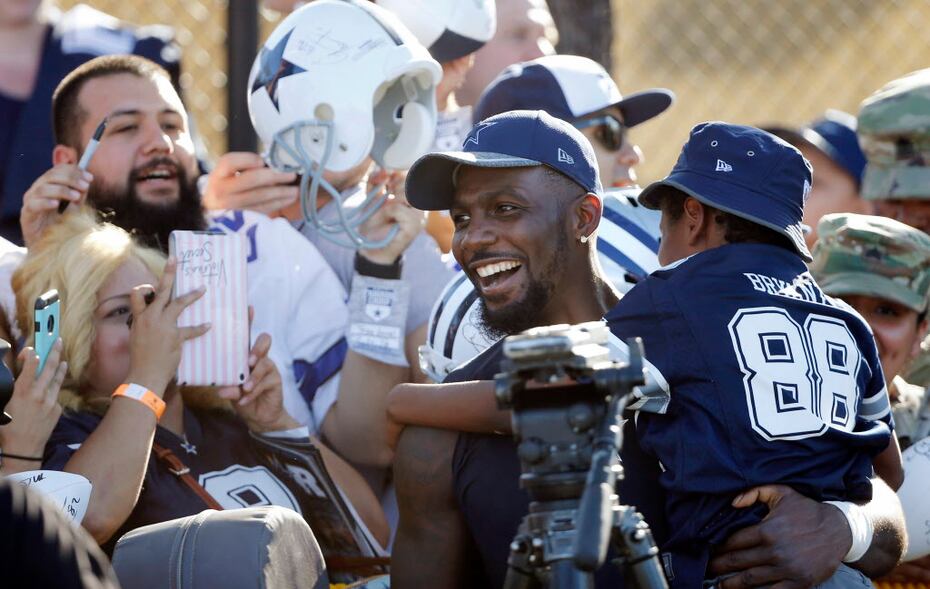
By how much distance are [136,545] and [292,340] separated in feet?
4.93

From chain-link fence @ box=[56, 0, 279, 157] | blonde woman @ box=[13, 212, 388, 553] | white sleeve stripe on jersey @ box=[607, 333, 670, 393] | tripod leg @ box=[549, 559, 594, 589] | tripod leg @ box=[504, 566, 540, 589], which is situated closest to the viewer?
tripod leg @ box=[549, 559, 594, 589]

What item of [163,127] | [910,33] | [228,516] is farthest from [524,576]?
[910,33]

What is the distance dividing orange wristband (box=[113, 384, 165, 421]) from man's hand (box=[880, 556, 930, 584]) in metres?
2.12

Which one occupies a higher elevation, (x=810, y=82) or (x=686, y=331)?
(x=810, y=82)

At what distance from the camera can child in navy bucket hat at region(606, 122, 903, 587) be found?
132 inches

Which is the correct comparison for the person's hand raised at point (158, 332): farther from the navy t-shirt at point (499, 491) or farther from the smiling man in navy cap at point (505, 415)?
the navy t-shirt at point (499, 491)

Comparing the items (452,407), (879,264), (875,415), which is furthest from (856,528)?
(879,264)

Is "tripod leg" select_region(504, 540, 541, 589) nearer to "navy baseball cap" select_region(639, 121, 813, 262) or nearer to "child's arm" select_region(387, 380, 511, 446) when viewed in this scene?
"child's arm" select_region(387, 380, 511, 446)

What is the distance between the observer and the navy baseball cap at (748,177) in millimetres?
3637

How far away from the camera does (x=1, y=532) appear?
6.77 ft

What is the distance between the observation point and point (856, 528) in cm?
342

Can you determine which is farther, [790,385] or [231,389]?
[231,389]

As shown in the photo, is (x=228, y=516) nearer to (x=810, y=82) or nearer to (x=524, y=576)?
(x=524, y=576)

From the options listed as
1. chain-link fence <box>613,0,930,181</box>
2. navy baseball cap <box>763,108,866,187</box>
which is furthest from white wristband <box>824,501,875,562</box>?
chain-link fence <box>613,0,930,181</box>
